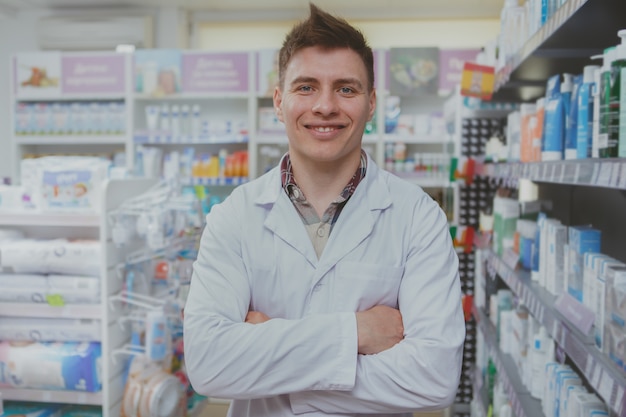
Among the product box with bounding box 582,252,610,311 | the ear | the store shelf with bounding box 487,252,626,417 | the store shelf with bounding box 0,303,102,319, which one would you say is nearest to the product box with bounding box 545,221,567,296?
the store shelf with bounding box 487,252,626,417

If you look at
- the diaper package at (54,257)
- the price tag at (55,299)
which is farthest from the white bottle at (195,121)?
the price tag at (55,299)

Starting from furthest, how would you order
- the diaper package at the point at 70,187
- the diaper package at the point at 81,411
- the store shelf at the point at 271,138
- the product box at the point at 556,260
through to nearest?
the store shelf at the point at 271,138, the diaper package at the point at 81,411, the diaper package at the point at 70,187, the product box at the point at 556,260

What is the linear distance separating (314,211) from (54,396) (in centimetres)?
245

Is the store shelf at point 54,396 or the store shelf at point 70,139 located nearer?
the store shelf at point 54,396

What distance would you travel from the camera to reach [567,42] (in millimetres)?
2088

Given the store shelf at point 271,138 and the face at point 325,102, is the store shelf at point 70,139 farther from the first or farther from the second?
the face at point 325,102

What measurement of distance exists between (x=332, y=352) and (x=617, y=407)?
1.94 ft

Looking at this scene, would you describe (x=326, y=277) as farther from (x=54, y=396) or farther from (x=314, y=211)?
(x=54, y=396)

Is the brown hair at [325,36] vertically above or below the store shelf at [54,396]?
above

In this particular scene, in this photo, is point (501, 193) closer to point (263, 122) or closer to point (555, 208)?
point (555, 208)

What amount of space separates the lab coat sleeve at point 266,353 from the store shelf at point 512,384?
1.07 metres

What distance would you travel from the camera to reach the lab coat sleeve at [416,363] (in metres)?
1.35

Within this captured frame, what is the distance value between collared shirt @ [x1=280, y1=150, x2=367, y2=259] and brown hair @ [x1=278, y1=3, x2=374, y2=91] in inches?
10.5

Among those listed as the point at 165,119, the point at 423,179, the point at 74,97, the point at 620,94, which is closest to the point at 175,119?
the point at 165,119
